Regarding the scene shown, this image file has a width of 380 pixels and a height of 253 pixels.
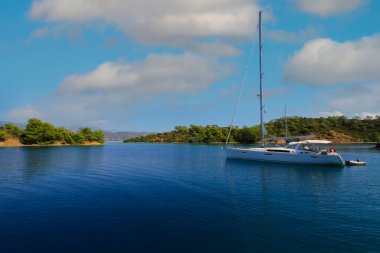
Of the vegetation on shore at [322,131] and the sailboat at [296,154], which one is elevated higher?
the vegetation on shore at [322,131]

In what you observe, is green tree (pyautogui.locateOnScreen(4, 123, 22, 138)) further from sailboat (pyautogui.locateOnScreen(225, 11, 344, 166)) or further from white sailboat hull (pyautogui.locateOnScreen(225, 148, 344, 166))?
sailboat (pyautogui.locateOnScreen(225, 11, 344, 166))

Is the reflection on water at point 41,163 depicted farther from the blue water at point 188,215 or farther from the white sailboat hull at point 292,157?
the white sailboat hull at point 292,157

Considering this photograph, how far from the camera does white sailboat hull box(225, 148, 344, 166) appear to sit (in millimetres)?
50812

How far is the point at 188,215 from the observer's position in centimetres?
2028

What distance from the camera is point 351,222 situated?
18812mm

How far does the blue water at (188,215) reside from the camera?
49.9ft

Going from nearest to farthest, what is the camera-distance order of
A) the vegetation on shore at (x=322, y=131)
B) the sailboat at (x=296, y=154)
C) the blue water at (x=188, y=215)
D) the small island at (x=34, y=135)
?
the blue water at (x=188, y=215) → the sailboat at (x=296, y=154) → the small island at (x=34, y=135) → the vegetation on shore at (x=322, y=131)

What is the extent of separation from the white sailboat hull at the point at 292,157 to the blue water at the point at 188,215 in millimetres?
16278

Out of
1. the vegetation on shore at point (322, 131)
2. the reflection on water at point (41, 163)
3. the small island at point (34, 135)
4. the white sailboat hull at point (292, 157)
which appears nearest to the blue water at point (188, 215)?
the reflection on water at point (41, 163)

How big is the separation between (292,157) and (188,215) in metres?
38.0

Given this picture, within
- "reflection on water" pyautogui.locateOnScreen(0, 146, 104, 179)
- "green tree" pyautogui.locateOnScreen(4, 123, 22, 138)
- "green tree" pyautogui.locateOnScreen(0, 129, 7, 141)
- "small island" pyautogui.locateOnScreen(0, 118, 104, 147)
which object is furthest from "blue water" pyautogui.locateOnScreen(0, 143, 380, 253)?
"green tree" pyautogui.locateOnScreen(4, 123, 22, 138)

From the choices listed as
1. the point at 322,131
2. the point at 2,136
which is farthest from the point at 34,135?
the point at 322,131

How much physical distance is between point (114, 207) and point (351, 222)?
17.4 m

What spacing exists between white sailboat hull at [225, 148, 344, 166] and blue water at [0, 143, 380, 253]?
1628 centimetres
